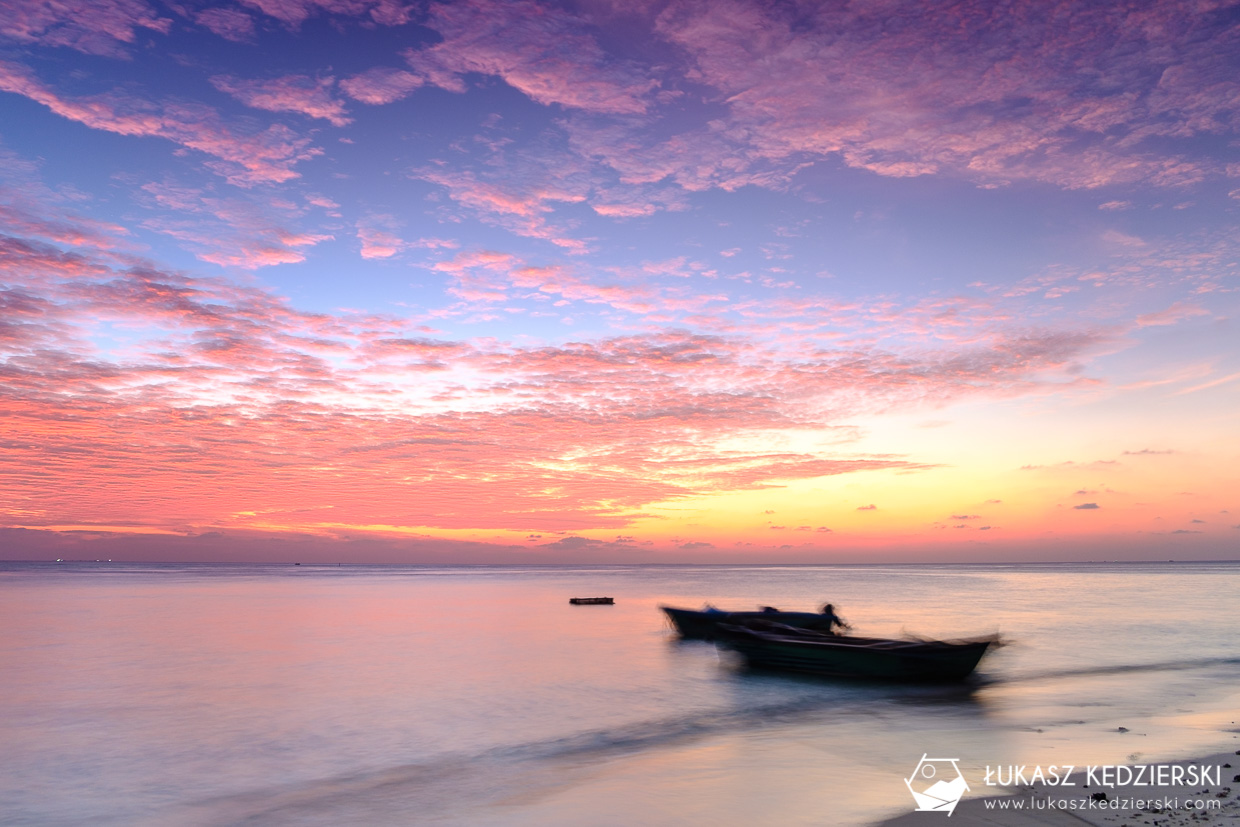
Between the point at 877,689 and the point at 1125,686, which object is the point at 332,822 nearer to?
the point at 877,689

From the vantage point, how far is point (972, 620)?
147 ft

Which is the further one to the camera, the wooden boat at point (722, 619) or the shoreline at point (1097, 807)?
the wooden boat at point (722, 619)

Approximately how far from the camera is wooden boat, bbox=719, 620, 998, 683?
2073 centimetres

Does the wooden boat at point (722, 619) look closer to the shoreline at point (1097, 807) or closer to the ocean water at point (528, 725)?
the ocean water at point (528, 725)

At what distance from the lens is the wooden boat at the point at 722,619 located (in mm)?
32531

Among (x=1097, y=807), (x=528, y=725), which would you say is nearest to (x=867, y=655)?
(x=528, y=725)

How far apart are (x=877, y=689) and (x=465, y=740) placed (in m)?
11.8

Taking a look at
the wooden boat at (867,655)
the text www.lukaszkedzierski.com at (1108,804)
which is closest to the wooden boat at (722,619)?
the wooden boat at (867,655)

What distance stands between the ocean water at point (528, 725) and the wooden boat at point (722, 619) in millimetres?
1250

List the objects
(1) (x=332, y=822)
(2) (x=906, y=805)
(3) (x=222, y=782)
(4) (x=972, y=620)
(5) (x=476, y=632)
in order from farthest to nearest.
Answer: (4) (x=972, y=620), (5) (x=476, y=632), (3) (x=222, y=782), (1) (x=332, y=822), (2) (x=906, y=805)

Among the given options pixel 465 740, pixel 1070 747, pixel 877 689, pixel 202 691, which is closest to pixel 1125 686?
pixel 877 689

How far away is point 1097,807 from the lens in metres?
9.52

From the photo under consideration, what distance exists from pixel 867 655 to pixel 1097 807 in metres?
12.4

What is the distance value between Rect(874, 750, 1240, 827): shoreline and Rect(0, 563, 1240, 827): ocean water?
3.44 ft
